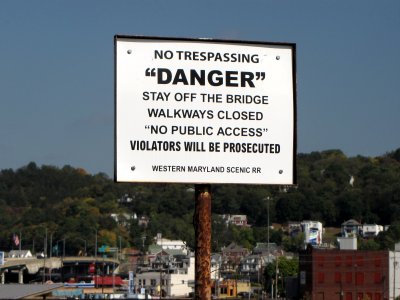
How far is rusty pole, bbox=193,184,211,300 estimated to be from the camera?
1838cm

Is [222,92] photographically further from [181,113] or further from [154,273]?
[154,273]

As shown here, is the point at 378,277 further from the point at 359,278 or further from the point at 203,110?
the point at 203,110

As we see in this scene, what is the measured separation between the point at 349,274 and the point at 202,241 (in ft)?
380

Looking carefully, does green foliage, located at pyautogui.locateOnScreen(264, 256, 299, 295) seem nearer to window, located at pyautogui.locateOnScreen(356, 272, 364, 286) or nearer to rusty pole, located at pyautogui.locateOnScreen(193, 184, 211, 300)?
window, located at pyautogui.locateOnScreen(356, 272, 364, 286)

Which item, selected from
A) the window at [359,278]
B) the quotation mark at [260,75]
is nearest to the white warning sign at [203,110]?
the quotation mark at [260,75]

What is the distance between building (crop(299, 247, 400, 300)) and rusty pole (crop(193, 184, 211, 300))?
113m

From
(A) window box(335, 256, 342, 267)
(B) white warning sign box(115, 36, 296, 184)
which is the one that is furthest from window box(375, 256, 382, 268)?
(B) white warning sign box(115, 36, 296, 184)

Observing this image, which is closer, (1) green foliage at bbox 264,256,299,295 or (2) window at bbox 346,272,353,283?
(2) window at bbox 346,272,353,283

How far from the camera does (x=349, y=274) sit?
132 metres

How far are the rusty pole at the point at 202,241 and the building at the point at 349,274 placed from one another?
113 meters

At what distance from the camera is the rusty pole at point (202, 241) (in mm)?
18375

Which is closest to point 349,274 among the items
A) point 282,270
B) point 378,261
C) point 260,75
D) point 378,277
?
point 378,277

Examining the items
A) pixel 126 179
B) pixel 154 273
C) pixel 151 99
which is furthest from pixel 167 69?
pixel 154 273

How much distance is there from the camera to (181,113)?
60.3 ft
